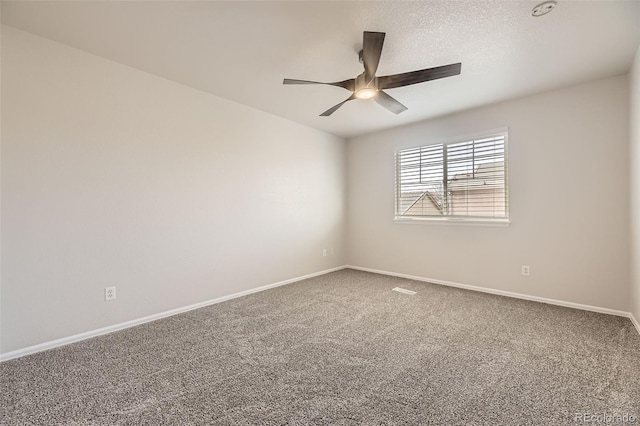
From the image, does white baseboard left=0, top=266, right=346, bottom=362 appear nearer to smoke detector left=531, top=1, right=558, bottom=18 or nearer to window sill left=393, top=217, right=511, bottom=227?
window sill left=393, top=217, right=511, bottom=227

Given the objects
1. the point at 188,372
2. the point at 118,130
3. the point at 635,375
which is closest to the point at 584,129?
the point at 635,375

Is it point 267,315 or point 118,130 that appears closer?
point 118,130

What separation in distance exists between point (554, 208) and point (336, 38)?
10.2ft

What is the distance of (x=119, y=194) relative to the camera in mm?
2635

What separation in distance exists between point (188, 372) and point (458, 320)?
2.48m

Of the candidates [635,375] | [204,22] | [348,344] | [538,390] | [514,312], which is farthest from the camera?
[514,312]

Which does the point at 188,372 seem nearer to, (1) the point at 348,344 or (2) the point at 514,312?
(1) the point at 348,344

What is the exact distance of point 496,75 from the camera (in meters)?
2.83

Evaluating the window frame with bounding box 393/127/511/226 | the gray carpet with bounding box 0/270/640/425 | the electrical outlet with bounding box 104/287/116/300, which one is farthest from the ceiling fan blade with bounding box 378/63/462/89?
the electrical outlet with bounding box 104/287/116/300

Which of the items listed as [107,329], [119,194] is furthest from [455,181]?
[107,329]

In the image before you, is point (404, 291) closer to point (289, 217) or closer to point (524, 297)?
point (524, 297)

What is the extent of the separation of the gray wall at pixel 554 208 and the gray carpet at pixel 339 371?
0.46 metres

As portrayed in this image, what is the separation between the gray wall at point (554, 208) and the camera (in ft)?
9.52

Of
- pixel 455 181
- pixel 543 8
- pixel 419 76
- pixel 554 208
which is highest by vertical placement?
pixel 543 8
